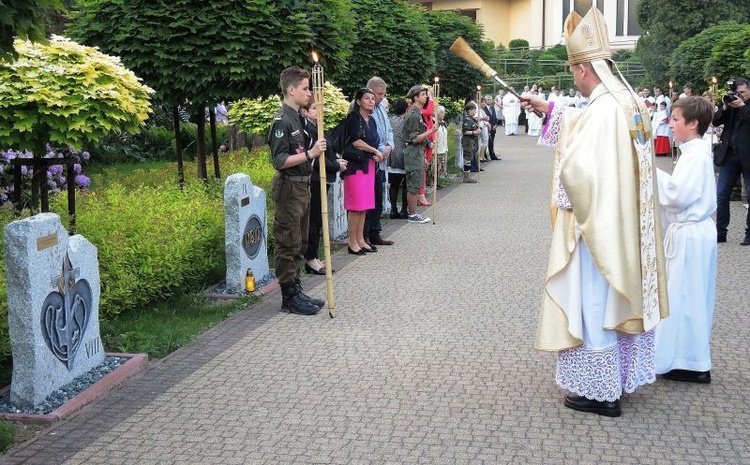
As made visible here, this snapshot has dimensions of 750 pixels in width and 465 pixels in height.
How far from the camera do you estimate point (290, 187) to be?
788 centimetres

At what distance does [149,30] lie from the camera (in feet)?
31.1

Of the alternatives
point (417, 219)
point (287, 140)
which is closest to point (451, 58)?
point (417, 219)

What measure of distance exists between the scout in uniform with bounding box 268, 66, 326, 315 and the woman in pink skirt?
252cm

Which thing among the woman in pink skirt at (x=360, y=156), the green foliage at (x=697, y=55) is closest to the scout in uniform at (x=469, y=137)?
the green foliage at (x=697, y=55)

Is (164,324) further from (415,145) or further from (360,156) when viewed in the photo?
(415,145)

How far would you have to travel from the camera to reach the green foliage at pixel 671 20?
26625 mm

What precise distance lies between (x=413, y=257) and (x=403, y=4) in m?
6.94

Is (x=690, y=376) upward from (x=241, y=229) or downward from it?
downward

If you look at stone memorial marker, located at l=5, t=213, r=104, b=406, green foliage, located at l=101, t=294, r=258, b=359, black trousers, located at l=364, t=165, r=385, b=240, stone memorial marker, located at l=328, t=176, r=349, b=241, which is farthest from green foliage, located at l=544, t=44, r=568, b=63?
stone memorial marker, located at l=5, t=213, r=104, b=406

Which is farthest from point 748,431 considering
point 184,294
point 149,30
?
point 149,30

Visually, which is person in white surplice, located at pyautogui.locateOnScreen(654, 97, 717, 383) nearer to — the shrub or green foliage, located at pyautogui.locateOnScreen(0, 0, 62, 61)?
green foliage, located at pyautogui.locateOnScreen(0, 0, 62, 61)

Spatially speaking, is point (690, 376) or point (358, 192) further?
point (358, 192)

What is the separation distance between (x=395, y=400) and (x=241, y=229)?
326cm

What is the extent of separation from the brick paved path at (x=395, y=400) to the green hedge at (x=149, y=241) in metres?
0.74
